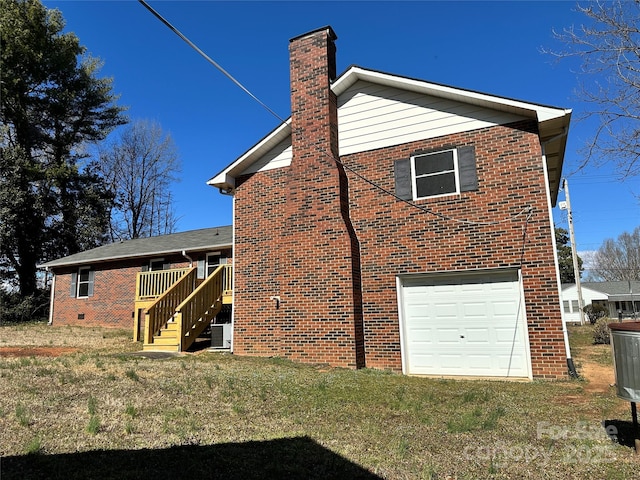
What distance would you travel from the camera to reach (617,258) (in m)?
68.9

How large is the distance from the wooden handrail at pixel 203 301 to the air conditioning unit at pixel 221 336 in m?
0.67

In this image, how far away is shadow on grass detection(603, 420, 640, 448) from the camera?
4466mm

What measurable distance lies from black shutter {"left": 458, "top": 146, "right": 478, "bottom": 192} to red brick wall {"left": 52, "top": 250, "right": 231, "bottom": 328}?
12.5m

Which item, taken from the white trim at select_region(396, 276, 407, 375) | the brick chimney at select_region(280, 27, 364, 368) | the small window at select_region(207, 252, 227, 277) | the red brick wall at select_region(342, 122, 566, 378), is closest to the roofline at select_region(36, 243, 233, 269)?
the small window at select_region(207, 252, 227, 277)

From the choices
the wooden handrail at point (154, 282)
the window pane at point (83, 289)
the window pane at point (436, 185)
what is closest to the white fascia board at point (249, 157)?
the window pane at point (436, 185)

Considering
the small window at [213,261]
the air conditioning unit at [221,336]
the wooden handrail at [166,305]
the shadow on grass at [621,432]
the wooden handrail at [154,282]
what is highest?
the small window at [213,261]

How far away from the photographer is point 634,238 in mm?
70625

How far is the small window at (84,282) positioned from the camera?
2088 centimetres

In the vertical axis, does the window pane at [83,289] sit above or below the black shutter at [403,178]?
below

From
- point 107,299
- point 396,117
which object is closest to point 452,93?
point 396,117

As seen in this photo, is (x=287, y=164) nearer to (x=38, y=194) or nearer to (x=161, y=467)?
(x=161, y=467)

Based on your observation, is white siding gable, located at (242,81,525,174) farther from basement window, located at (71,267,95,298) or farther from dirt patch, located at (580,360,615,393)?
basement window, located at (71,267,95,298)

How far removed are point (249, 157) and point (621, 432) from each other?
32.1ft

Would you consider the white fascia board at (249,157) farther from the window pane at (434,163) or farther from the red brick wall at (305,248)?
the window pane at (434,163)
